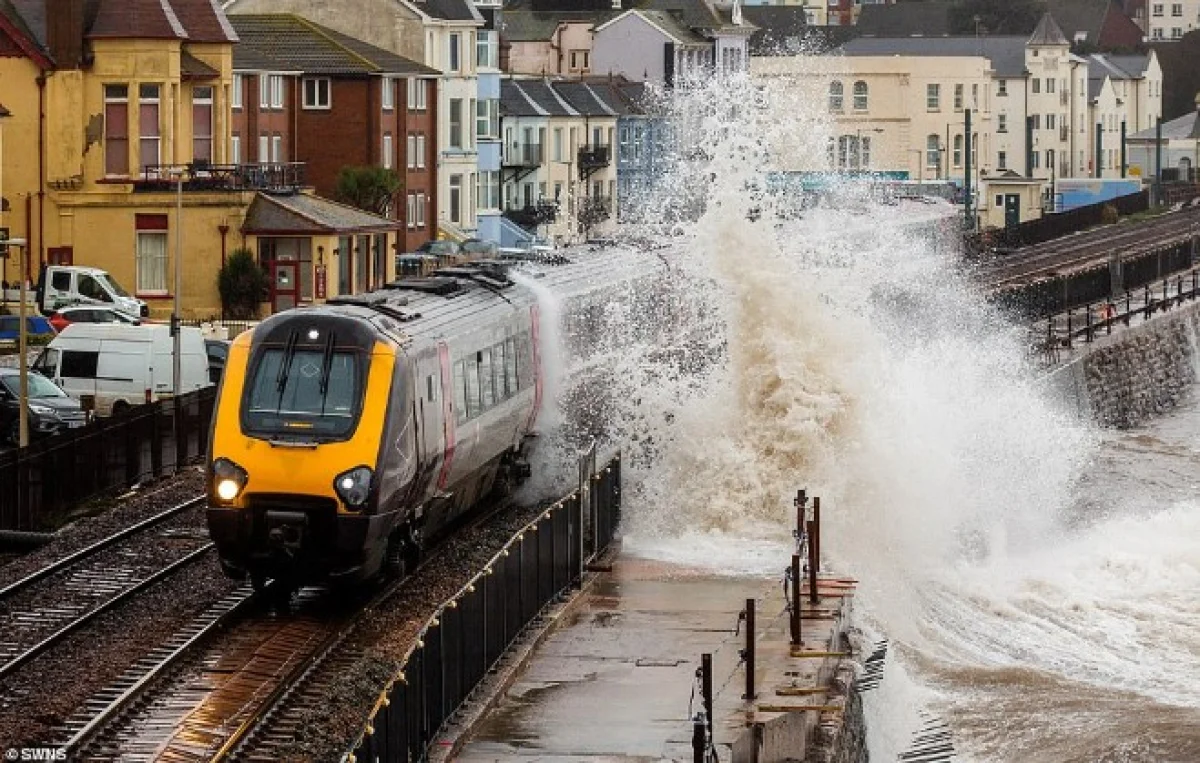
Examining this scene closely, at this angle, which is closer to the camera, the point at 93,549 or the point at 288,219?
the point at 93,549

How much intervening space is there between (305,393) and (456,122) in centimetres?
6126

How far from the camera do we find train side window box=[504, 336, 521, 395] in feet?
97.8

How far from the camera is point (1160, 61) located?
174375mm

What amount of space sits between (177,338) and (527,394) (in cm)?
1146

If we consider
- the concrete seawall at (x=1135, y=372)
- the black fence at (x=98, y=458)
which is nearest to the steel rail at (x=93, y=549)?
the black fence at (x=98, y=458)

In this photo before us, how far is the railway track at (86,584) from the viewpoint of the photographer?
2361 centimetres

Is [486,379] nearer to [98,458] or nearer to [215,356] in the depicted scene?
[98,458]

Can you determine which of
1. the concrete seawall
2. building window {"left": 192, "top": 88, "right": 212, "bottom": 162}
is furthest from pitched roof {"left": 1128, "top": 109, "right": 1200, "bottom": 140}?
building window {"left": 192, "top": 88, "right": 212, "bottom": 162}

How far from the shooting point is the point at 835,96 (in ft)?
397

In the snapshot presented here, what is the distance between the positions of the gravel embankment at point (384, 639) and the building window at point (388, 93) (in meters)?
45.7

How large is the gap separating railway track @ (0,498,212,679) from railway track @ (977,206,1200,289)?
138ft

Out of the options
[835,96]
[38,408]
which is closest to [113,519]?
[38,408]

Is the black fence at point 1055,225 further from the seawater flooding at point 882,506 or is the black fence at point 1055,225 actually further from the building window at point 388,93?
the seawater flooding at point 882,506

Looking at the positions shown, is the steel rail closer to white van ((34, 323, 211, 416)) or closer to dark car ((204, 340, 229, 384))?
white van ((34, 323, 211, 416))
